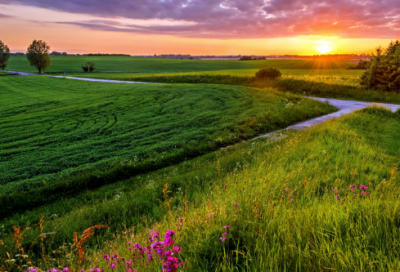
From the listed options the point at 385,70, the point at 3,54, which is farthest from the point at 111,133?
the point at 3,54

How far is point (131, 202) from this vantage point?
22.8ft

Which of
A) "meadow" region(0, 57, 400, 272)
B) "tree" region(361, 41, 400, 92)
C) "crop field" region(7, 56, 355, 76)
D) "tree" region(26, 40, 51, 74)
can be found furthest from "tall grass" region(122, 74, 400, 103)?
"tree" region(26, 40, 51, 74)

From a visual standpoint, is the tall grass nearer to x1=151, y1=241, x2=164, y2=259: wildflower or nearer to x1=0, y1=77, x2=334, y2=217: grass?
x1=0, y1=77, x2=334, y2=217: grass

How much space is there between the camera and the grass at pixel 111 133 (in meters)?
9.02

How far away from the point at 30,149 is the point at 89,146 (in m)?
2.81

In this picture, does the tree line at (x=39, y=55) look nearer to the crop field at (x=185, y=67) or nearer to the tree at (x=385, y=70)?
the crop field at (x=185, y=67)

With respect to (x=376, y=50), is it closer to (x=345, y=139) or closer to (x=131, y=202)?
(x=345, y=139)

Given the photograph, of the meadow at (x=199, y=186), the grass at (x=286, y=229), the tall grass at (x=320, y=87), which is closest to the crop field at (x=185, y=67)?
the tall grass at (x=320, y=87)

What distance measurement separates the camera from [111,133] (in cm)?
1439

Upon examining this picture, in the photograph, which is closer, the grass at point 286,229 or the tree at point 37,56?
the grass at point 286,229

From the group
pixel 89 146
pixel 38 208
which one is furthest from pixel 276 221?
pixel 89 146

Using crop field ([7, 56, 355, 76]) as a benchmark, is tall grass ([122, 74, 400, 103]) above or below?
below

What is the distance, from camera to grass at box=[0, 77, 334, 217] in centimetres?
902

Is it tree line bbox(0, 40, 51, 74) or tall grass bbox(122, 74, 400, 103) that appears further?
tree line bbox(0, 40, 51, 74)
